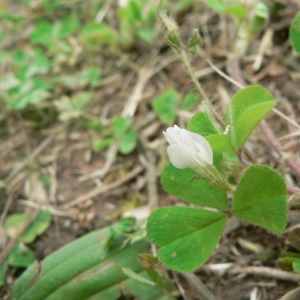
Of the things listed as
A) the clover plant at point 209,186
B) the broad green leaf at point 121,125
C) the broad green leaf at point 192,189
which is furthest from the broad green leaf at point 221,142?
the broad green leaf at point 121,125

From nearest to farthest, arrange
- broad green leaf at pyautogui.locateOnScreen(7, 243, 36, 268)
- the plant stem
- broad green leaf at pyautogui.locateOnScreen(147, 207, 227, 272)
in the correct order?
broad green leaf at pyautogui.locateOnScreen(147, 207, 227, 272) → the plant stem → broad green leaf at pyautogui.locateOnScreen(7, 243, 36, 268)

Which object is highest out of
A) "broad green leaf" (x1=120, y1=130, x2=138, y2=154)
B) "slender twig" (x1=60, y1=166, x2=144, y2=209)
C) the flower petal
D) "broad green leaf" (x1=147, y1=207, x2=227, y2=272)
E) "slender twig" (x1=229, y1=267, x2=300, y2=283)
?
the flower petal

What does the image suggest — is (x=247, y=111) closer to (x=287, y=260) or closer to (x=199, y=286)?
(x=287, y=260)

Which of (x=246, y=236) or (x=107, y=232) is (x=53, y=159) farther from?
(x=246, y=236)

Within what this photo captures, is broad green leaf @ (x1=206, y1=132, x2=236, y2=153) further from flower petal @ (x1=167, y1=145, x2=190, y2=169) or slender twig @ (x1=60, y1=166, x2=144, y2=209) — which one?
slender twig @ (x1=60, y1=166, x2=144, y2=209)

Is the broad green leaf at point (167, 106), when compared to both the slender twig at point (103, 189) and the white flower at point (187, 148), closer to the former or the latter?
the slender twig at point (103, 189)

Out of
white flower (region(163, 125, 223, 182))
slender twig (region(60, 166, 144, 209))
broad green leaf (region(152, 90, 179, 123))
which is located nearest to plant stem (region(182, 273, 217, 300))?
white flower (region(163, 125, 223, 182))

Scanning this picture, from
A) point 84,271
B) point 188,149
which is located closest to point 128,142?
point 84,271
